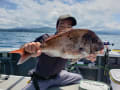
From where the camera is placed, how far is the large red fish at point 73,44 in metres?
1.49

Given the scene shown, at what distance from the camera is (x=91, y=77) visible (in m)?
3.98

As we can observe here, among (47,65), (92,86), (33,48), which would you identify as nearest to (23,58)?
(33,48)

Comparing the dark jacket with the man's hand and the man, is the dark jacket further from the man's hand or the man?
the man's hand

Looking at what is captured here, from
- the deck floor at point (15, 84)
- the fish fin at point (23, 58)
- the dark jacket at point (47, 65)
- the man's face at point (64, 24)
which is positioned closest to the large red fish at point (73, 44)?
the fish fin at point (23, 58)

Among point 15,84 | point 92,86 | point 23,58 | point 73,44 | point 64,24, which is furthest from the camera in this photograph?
point 15,84

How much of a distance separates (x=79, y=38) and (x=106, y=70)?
87.2 inches

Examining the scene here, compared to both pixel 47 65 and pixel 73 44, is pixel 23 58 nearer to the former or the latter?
pixel 73 44

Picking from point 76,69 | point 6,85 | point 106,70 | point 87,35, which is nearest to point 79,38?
point 87,35

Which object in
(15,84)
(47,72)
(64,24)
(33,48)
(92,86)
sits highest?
(64,24)

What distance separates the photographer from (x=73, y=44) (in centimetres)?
154

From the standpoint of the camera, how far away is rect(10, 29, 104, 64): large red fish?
4.88ft

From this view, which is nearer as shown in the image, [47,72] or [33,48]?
[33,48]

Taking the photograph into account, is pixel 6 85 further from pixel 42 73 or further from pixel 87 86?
pixel 87 86

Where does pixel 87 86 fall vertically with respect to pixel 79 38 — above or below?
below
